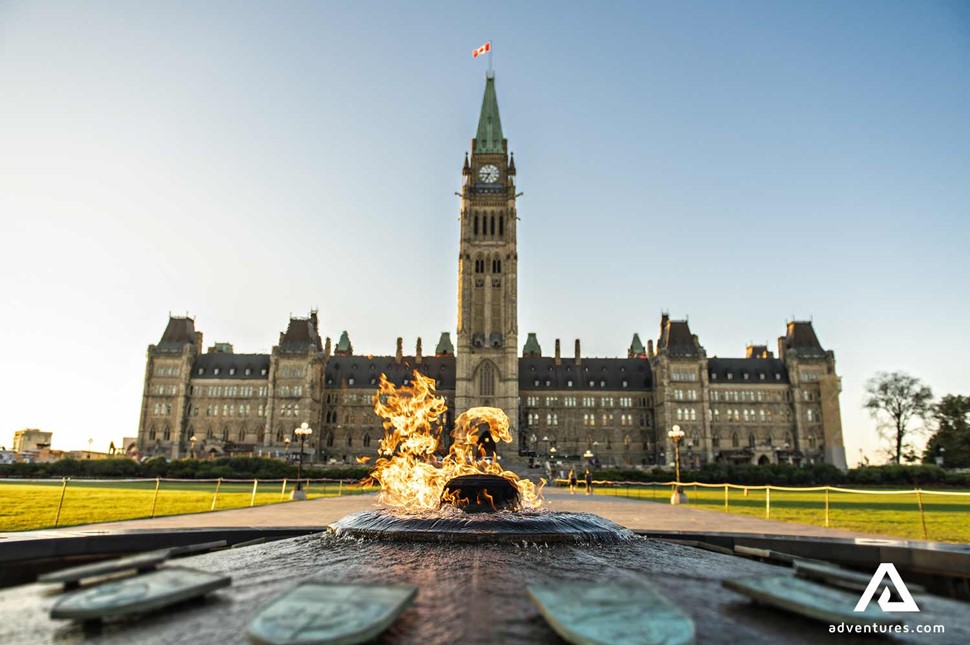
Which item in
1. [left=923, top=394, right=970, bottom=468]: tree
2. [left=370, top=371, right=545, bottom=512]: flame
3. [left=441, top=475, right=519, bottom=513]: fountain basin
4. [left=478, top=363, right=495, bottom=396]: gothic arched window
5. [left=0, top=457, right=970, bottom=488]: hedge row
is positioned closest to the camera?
[left=441, top=475, right=519, bottom=513]: fountain basin

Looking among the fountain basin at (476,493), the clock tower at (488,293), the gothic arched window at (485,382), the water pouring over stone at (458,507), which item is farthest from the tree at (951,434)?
the fountain basin at (476,493)

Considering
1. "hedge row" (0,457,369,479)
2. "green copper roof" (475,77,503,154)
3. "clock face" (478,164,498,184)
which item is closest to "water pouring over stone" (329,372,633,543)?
"hedge row" (0,457,369,479)

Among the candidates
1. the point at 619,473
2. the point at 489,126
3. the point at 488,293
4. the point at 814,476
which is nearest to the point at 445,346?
the point at 488,293

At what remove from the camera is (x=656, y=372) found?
328ft

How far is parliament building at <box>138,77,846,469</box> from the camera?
300 feet

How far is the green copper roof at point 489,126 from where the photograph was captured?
100 meters

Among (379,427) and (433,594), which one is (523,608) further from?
(379,427)

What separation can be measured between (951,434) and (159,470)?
76.9 metres

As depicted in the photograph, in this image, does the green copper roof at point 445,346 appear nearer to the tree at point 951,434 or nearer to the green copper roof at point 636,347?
the green copper roof at point 636,347

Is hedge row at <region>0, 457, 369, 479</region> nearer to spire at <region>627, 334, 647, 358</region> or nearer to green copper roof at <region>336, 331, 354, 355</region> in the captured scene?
green copper roof at <region>336, 331, 354, 355</region>

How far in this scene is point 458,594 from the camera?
16.0 ft

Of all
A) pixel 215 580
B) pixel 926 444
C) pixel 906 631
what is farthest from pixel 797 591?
pixel 926 444

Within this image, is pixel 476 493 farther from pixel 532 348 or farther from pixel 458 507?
pixel 532 348

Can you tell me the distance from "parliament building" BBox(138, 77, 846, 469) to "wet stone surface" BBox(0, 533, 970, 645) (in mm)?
81439
